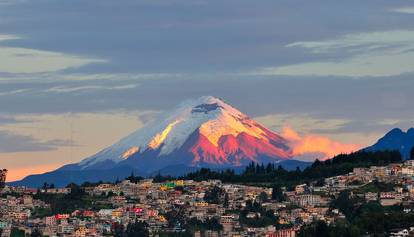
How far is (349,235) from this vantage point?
163 metres

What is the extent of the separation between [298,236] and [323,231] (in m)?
7.52

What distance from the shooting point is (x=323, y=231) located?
168 m

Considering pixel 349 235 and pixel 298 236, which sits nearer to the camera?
pixel 349 235

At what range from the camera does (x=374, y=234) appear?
16412 cm

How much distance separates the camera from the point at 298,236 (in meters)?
175

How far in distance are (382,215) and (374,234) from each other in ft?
34.2

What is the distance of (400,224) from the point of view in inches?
6688

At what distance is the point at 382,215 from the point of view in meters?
174

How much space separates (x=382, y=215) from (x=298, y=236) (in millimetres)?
7686

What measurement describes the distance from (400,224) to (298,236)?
9972 millimetres

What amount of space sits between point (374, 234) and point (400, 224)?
6391mm

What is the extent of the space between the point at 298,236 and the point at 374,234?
1216 cm

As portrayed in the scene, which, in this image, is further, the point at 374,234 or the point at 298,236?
the point at 298,236
